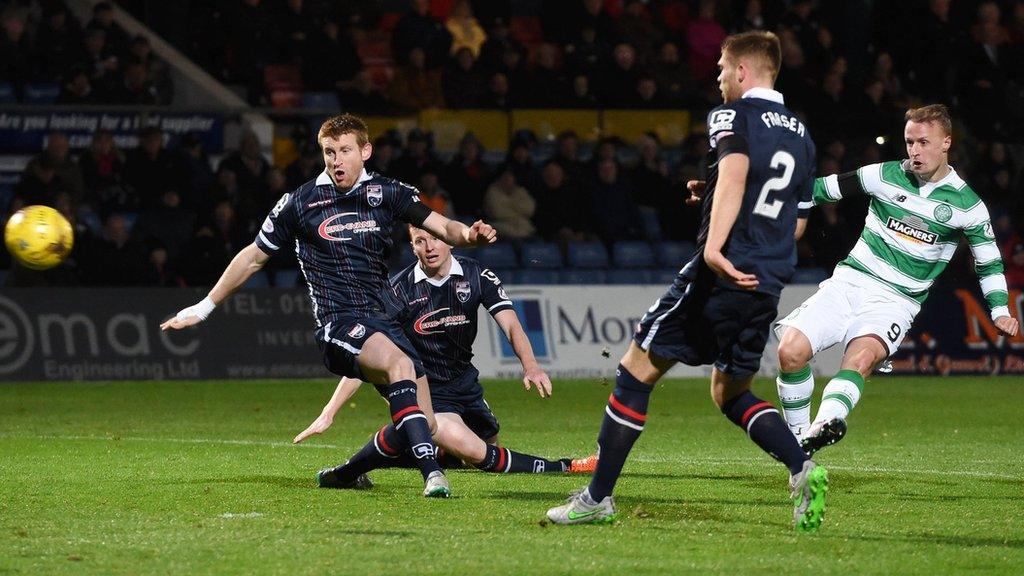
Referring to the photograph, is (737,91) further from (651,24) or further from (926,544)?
(651,24)

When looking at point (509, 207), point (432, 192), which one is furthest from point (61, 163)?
point (509, 207)

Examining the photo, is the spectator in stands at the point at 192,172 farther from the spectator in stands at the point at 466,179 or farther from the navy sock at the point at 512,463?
the navy sock at the point at 512,463

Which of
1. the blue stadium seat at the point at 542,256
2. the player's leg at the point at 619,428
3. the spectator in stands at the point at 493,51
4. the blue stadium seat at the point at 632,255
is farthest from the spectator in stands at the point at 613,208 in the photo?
the player's leg at the point at 619,428

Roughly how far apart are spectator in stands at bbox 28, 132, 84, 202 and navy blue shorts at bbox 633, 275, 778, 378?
12.7 meters

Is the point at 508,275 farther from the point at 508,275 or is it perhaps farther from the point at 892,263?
the point at 892,263

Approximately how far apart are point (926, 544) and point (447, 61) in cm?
1639

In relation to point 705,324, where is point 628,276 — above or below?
below

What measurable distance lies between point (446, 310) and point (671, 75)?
1485cm

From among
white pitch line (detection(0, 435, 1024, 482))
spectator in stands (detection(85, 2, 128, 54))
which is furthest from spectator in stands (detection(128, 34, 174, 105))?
white pitch line (detection(0, 435, 1024, 482))

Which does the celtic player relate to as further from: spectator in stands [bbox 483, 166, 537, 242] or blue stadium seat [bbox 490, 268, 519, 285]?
spectator in stands [bbox 483, 166, 537, 242]

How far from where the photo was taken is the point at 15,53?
62.8 feet

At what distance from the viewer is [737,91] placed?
688cm

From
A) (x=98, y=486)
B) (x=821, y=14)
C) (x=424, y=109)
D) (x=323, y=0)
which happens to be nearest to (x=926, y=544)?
(x=98, y=486)

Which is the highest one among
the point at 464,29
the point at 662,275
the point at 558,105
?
the point at 464,29
